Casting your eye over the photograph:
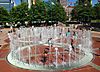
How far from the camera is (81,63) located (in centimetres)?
1497

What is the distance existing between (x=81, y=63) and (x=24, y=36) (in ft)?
45.9

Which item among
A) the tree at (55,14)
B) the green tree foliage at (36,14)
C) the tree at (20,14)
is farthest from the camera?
the tree at (55,14)

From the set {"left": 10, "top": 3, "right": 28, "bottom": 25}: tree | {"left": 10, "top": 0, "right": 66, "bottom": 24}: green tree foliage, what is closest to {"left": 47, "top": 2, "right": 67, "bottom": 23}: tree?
{"left": 10, "top": 0, "right": 66, "bottom": 24}: green tree foliage

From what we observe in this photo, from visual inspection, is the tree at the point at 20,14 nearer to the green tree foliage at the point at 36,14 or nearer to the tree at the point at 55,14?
the green tree foliage at the point at 36,14

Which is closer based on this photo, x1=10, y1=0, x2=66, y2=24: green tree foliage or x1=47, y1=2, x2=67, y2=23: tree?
x1=10, y1=0, x2=66, y2=24: green tree foliage

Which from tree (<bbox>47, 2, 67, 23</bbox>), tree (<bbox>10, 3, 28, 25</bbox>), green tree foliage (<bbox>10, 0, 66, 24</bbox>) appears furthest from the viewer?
tree (<bbox>47, 2, 67, 23</bbox>)

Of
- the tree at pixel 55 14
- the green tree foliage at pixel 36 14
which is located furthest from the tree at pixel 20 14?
the tree at pixel 55 14

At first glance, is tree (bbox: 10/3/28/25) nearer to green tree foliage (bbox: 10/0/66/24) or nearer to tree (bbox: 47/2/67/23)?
green tree foliage (bbox: 10/0/66/24)

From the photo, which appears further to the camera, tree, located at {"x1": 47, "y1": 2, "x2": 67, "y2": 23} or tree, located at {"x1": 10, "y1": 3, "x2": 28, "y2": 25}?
tree, located at {"x1": 47, "y1": 2, "x2": 67, "y2": 23}

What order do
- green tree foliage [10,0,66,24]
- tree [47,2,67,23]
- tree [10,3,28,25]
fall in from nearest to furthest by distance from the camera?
1. green tree foliage [10,0,66,24]
2. tree [10,3,28,25]
3. tree [47,2,67,23]

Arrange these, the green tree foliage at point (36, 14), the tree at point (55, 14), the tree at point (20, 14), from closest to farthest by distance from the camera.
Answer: the green tree foliage at point (36, 14)
the tree at point (20, 14)
the tree at point (55, 14)

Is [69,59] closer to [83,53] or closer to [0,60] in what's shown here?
[83,53]

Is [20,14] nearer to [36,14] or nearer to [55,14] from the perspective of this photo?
[36,14]

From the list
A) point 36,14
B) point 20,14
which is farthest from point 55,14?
point 20,14
